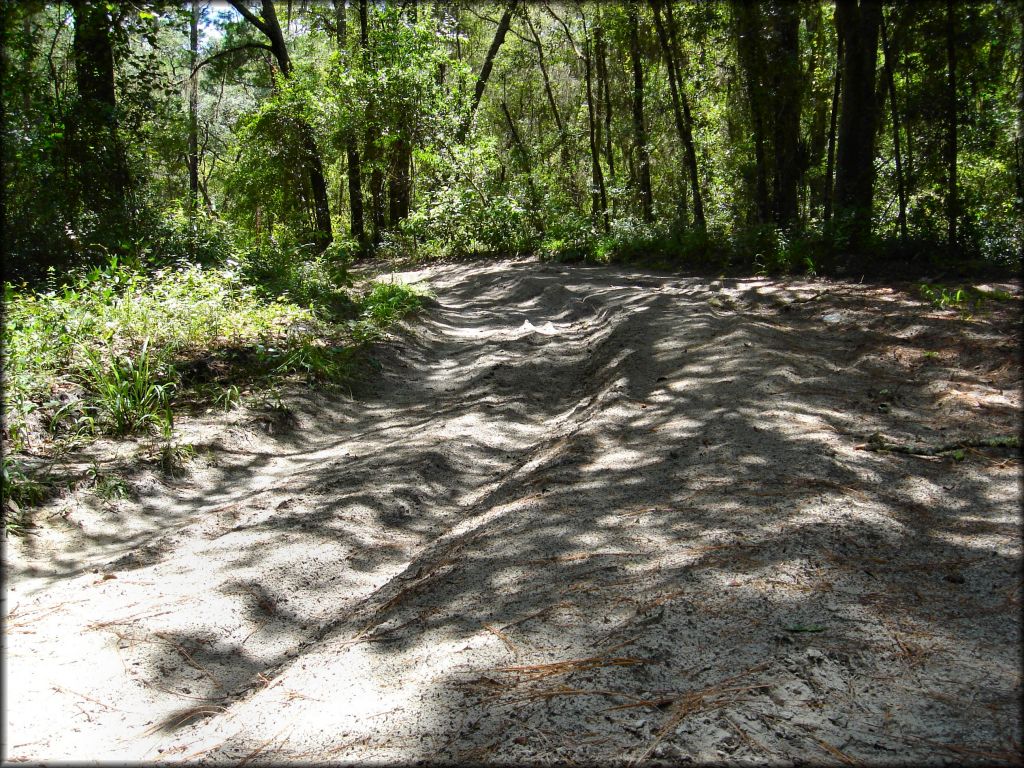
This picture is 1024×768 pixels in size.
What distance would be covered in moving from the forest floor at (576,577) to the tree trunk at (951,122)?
390cm

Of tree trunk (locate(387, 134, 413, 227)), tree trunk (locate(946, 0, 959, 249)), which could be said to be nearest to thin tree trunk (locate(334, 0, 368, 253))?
tree trunk (locate(387, 134, 413, 227))

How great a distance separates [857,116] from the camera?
1049 cm

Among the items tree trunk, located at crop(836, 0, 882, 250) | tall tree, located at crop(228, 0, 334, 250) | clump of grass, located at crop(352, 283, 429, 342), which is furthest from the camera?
tall tree, located at crop(228, 0, 334, 250)

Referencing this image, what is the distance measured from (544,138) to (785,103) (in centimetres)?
1636

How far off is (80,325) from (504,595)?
4.86m

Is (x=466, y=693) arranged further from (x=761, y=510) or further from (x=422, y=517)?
Answer: (x=422, y=517)

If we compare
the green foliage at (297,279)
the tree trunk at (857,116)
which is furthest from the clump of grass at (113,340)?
the tree trunk at (857,116)

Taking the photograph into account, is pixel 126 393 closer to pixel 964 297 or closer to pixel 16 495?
pixel 16 495

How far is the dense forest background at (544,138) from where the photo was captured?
354 inches

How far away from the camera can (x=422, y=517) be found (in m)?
4.11

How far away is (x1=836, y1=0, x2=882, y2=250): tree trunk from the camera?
10070mm

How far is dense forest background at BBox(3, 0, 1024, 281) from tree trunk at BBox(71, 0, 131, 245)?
0.03 metres

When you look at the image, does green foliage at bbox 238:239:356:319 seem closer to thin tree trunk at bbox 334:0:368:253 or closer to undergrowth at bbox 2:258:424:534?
undergrowth at bbox 2:258:424:534

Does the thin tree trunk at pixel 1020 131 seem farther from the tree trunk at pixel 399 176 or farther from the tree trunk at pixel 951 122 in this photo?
the tree trunk at pixel 399 176
